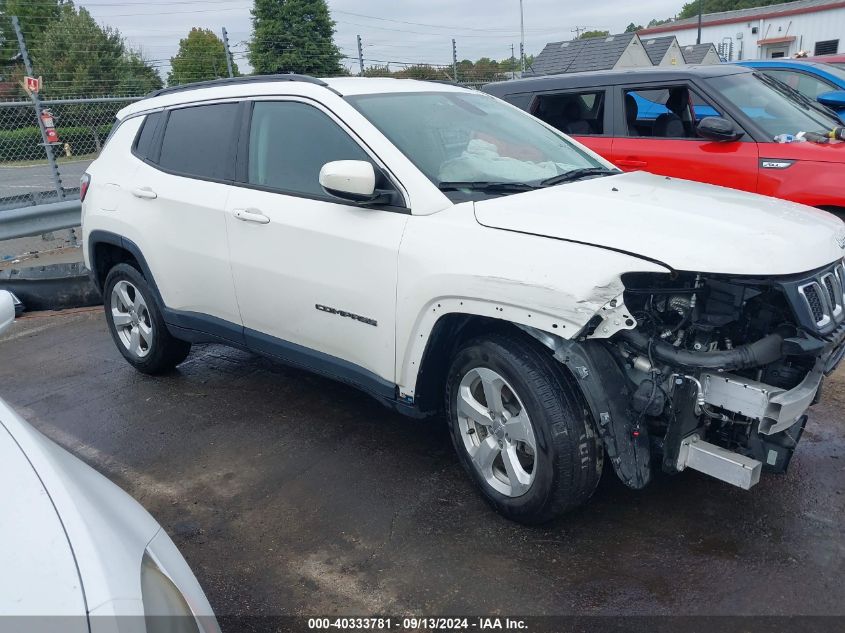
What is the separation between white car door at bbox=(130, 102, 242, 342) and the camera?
4.21 m

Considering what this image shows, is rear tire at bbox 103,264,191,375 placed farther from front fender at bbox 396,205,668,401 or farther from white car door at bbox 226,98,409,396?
front fender at bbox 396,205,668,401

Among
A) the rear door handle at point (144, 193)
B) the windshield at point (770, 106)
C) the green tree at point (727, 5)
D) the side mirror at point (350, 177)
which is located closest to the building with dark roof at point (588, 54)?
the windshield at point (770, 106)

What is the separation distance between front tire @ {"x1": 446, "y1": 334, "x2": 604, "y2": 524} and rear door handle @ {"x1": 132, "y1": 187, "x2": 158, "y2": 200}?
2374 millimetres

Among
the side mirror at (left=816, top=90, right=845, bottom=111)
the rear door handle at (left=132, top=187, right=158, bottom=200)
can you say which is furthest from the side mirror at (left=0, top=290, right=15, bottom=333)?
the side mirror at (left=816, top=90, right=845, bottom=111)

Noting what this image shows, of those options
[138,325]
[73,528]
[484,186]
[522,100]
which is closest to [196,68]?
[522,100]

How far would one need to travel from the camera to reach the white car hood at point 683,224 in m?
2.67

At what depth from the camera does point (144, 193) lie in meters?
4.62

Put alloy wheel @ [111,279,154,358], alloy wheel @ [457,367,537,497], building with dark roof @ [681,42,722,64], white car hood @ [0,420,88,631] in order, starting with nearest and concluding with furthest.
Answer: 1. white car hood @ [0,420,88,631]
2. alloy wheel @ [457,367,537,497]
3. alloy wheel @ [111,279,154,358]
4. building with dark roof @ [681,42,722,64]

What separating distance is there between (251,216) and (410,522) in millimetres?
1769

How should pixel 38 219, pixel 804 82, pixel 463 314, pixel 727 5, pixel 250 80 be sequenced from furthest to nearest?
pixel 727 5, pixel 804 82, pixel 38 219, pixel 250 80, pixel 463 314

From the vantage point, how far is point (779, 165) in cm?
567

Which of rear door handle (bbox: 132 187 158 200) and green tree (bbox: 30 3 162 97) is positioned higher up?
green tree (bbox: 30 3 162 97)

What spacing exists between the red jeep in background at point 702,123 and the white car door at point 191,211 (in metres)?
3.61

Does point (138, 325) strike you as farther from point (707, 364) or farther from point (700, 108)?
point (700, 108)
